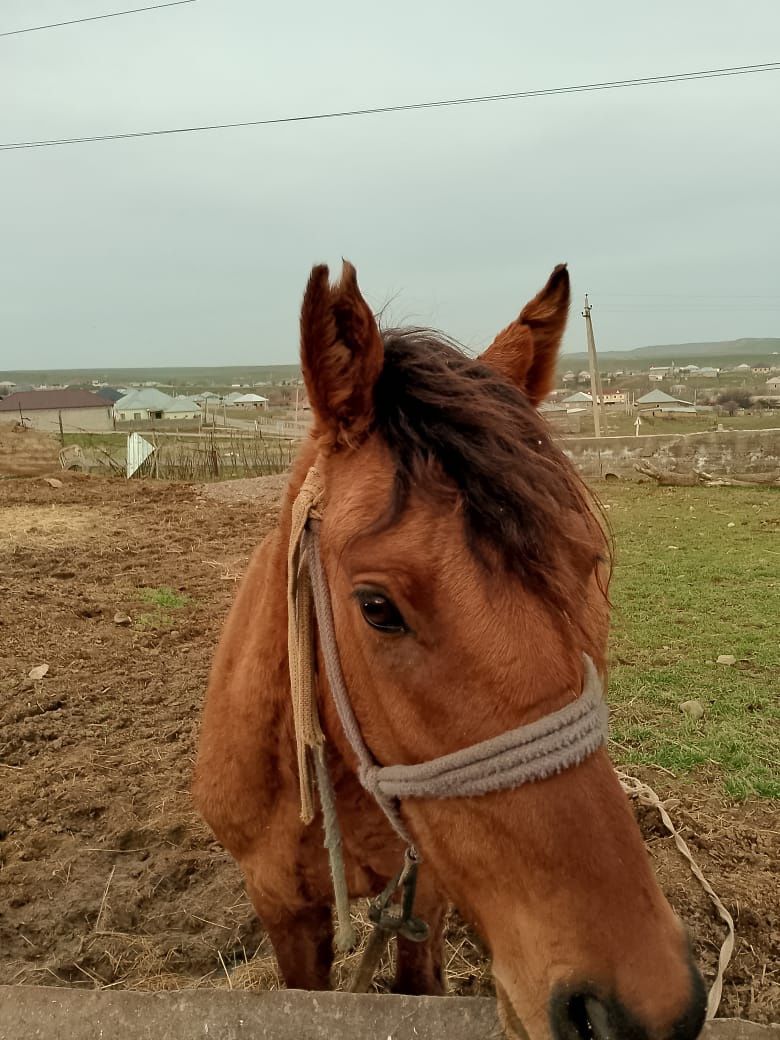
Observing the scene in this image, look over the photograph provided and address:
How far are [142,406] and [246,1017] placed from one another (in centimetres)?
9587

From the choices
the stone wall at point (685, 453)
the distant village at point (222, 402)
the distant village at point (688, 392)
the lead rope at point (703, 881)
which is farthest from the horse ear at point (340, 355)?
the distant village at point (222, 402)

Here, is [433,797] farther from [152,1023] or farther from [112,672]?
[112,672]

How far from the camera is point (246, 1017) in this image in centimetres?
180

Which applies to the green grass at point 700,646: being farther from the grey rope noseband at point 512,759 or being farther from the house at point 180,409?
the house at point 180,409

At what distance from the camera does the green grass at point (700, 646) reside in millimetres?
4734

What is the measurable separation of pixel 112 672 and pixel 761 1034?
5702mm

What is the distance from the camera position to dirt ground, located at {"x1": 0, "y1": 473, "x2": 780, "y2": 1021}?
318 centimetres

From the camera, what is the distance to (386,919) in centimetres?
185

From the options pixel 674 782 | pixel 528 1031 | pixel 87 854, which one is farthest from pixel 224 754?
pixel 674 782

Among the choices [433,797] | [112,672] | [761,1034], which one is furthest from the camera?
[112,672]

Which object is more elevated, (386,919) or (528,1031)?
(528,1031)

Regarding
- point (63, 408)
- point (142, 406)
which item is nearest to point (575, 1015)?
point (63, 408)

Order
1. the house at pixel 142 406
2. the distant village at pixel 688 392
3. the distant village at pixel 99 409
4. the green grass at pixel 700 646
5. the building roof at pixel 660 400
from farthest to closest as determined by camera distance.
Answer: the house at pixel 142 406
the distant village at pixel 99 409
the building roof at pixel 660 400
the distant village at pixel 688 392
the green grass at pixel 700 646

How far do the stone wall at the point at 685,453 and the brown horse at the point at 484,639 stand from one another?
15.0 meters
